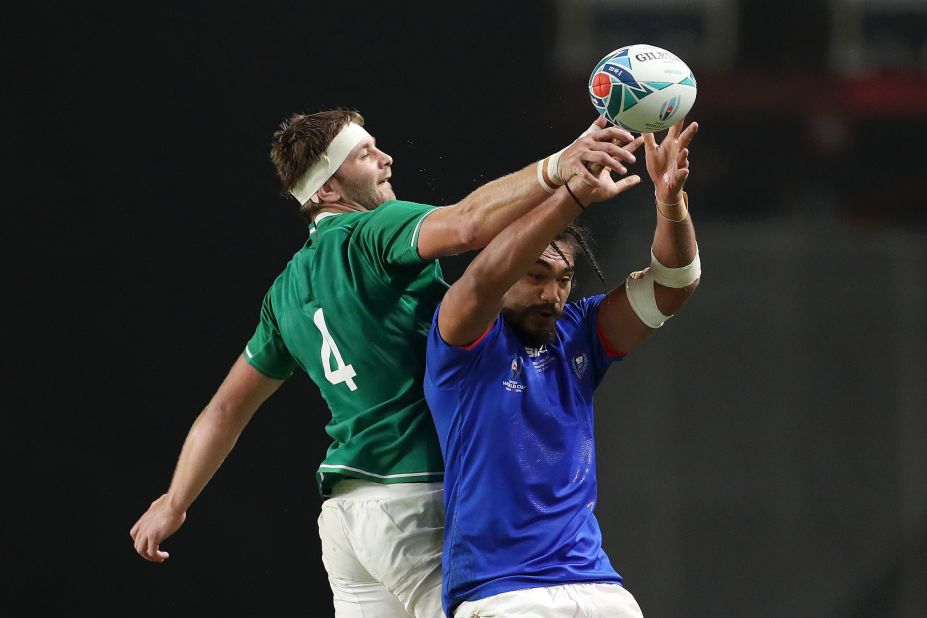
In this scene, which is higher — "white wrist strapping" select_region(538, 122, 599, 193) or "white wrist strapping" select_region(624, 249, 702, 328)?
"white wrist strapping" select_region(538, 122, 599, 193)

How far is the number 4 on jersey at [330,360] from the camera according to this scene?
258cm

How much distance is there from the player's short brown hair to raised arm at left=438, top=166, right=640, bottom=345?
0.68 meters

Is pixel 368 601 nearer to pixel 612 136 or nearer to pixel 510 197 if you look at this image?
pixel 510 197

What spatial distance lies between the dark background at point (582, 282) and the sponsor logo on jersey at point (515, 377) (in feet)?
5.97

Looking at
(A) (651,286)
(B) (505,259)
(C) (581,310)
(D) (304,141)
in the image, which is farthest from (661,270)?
(D) (304,141)

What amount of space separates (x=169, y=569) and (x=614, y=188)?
277cm

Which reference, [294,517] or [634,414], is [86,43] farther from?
[634,414]

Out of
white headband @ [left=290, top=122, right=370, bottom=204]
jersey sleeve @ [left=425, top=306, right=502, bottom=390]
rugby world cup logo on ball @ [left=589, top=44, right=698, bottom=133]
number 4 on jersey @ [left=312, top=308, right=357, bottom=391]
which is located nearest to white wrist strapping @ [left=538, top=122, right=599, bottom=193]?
rugby world cup logo on ball @ [left=589, top=44, right=698, bottom=133]

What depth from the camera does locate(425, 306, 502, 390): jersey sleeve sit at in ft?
7.57

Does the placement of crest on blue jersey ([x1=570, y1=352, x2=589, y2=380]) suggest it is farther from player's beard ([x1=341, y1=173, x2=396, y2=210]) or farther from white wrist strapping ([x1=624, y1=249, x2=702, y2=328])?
player's beard ([x1=341, y1=173, x2=396, y2=210])

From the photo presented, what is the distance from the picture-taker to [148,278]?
4.32 meters

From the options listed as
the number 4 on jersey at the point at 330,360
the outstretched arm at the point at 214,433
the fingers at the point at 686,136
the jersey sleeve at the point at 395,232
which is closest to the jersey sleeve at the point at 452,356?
the jersey sleeve at the point at 395,232

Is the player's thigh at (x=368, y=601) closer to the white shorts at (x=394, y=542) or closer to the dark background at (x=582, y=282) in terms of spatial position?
the white shorts at (x=394, y=542)

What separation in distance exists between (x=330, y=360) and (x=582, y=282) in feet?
5.51
